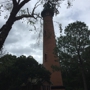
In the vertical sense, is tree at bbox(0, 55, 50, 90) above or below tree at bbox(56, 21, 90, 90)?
below

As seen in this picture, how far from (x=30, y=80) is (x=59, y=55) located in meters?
5.93

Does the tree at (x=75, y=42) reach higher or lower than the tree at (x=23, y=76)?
higher

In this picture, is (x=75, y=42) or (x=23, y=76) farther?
(x=75, y=42)

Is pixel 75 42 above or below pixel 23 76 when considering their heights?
above

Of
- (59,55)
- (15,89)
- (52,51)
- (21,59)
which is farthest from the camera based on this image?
(52,51)

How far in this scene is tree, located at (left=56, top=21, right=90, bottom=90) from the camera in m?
21.6

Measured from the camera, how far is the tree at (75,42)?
21.6 meters

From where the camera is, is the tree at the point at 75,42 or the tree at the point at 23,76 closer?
the tree at the point at 23,76

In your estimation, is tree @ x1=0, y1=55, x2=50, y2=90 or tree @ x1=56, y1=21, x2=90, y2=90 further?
tree @ x1=56, y1=21, x2=90, y2=90

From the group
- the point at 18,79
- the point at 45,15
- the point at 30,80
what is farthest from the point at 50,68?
the point at 45,15

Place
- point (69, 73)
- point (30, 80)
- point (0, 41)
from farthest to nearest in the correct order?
point (69, 73)
point (30, 80)
point (0, 41)

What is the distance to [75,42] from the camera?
2211 centimetres

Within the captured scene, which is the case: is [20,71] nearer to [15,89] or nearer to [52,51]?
[15,89]

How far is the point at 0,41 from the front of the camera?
5.09m
